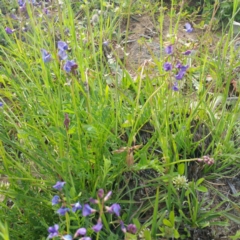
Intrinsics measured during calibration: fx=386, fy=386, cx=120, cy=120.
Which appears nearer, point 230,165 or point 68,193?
point 68,193

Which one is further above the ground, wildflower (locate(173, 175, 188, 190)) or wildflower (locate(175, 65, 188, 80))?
wildflower (locate(175, 65, 188, 80))

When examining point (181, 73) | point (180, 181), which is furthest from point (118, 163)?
point (181, 73)

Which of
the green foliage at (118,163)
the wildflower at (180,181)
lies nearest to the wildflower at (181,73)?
the green foliage at (118,163)

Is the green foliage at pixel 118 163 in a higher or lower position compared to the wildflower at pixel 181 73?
lower

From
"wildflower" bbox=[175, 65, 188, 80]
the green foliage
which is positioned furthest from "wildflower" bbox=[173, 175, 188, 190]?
"wildflower" bbox=[175, 65, 188, 80]

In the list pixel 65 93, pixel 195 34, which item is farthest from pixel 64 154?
pixel 195 34

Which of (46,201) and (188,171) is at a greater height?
(46,201)

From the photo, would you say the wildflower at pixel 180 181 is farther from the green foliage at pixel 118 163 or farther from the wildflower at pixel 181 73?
the wildflower at pixel 181 73

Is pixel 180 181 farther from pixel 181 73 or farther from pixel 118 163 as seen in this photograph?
pixel 181 73

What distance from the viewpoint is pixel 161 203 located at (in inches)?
50.1

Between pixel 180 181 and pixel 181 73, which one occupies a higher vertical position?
pixel 181 73

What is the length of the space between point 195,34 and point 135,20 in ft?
1.46

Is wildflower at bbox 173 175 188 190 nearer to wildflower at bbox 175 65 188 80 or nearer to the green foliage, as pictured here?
the green foliage

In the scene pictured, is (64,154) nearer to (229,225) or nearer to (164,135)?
(164,135)
